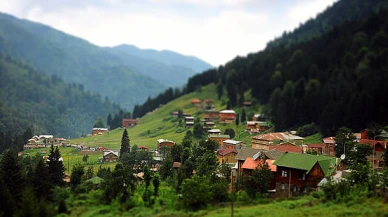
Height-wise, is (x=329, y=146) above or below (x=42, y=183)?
above

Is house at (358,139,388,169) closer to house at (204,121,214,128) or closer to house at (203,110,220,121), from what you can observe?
house at (204,121,214,128)

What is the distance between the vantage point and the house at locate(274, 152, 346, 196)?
4719cm

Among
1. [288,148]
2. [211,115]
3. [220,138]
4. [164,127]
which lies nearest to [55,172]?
[288,148]

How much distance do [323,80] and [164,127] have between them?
46.0m

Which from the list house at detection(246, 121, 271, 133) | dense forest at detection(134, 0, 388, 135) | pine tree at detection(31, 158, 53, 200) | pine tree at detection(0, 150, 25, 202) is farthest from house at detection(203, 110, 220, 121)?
pine tree at detection(31, 158, 53, 200)

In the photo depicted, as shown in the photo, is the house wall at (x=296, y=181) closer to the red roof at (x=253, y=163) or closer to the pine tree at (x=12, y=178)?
the red roof at (x=253, y=163)

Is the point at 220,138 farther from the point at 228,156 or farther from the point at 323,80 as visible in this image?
the point at 323,80

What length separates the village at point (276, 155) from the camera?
47688mm

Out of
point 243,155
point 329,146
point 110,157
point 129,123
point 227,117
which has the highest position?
point 227,117

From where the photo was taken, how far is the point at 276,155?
5659cm

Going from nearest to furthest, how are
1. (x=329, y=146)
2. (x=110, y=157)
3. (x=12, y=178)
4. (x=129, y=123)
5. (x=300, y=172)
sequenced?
(x=300, y=172), (x=12, y=178), (x=329, y=146), (x=110, y=157), (x=129, y=123)

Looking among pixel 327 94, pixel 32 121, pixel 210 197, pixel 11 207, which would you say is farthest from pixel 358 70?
pixel 32 121

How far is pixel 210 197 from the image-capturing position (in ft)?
139

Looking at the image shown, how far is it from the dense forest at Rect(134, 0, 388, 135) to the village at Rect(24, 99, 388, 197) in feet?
27.2
